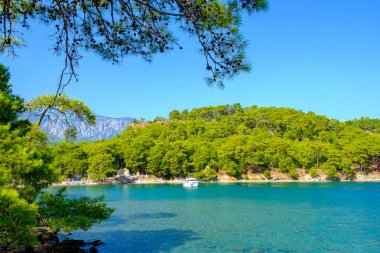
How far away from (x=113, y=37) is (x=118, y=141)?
78.8 metres

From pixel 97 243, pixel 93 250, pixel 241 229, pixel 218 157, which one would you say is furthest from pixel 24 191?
pixel 218 157

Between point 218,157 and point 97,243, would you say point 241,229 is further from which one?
point 218,157

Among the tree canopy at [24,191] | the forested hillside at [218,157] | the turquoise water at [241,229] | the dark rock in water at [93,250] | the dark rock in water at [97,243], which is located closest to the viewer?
the tree canopy at [24,191]

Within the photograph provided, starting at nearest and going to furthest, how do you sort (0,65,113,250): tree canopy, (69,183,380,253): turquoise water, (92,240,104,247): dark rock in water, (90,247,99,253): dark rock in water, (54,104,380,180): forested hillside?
1. (0,65,113,250): tree canopy
2. (90,247,99,253): dark rock in water
3. (69,183,380,253): turquoise water
4. (92,240,104,247): dark rock in water
5. (54,104,380,180): forested hillside

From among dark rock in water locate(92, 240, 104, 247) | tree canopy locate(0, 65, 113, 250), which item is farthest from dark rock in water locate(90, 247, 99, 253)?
tree canopy locate(0, 65, 113, 250)

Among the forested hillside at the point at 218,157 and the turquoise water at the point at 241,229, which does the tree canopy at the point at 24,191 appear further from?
the forested hillside at the point at 218,157

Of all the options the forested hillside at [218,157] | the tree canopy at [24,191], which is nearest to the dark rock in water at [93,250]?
the tree canopy at [24,191]

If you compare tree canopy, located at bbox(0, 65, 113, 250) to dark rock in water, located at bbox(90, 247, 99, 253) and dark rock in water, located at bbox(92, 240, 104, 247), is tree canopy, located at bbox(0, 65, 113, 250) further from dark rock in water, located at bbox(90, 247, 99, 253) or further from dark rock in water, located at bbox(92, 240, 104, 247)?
dark rock in water, located at bbox(92, 240, 104, 247)

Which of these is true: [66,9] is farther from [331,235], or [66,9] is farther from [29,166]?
[331,235]

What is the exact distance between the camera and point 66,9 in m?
5.47

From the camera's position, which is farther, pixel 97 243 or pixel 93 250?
pixel 97 243

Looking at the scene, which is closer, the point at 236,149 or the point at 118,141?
the point at 236,149

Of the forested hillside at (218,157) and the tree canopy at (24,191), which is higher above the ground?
the forested hillside at (218,157)

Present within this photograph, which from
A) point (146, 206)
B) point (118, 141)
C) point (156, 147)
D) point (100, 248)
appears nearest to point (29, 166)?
point (100, 248)
